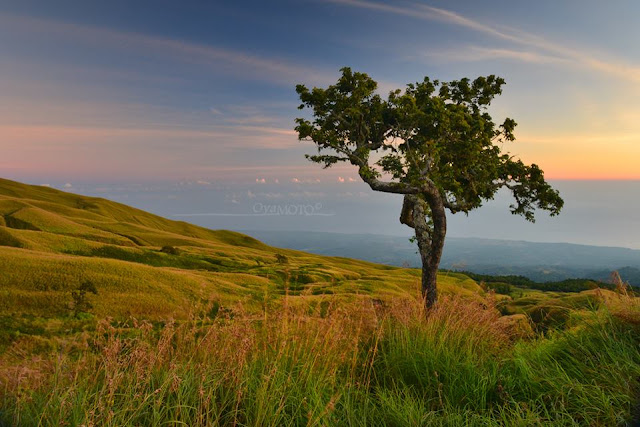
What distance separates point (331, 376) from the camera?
7.74 metres

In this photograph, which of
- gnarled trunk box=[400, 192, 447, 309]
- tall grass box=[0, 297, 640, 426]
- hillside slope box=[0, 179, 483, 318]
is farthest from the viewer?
hillside slope box=[0, 179, 483, 318]

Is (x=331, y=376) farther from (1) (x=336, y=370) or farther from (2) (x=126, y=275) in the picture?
(2) (x=126, y=275)

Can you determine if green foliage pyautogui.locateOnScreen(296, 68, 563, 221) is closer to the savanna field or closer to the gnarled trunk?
the gnarled trunk

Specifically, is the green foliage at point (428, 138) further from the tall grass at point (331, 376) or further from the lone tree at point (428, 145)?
the tall grass at point (331, 376)

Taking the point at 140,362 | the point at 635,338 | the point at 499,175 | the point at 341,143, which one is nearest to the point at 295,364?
the point at 140,362

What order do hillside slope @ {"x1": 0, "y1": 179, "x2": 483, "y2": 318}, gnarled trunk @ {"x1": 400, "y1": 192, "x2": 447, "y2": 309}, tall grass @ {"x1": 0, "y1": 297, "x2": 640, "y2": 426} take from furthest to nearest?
hillside slope @ {"x1": 0, "y1": 179, "x2": 483, "y2": 318}, gnarled trunk @ {"x1": 400, "y1": 192, "x2": 447, "y2": 309}, tall grass @ {"x1": 0, "y1": 297, "x2": 640, "y2": 426}

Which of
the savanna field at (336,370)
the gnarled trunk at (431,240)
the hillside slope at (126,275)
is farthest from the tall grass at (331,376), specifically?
the gnarled trunk at (431,240)

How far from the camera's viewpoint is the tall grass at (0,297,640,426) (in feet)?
19.4

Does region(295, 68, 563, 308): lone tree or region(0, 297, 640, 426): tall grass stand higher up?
region(295, 68, 563, 308): lone tree

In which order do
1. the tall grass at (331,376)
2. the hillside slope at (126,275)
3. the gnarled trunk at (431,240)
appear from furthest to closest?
the hillside slope at (126,275)
the gnarled trunk at (431,240)
the tall grass at (331,376)

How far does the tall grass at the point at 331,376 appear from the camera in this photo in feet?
19.4

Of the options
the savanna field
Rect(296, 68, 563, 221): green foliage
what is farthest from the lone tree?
the savanna field

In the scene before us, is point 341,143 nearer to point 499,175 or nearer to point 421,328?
point 499,175

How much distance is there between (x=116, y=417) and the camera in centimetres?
560
